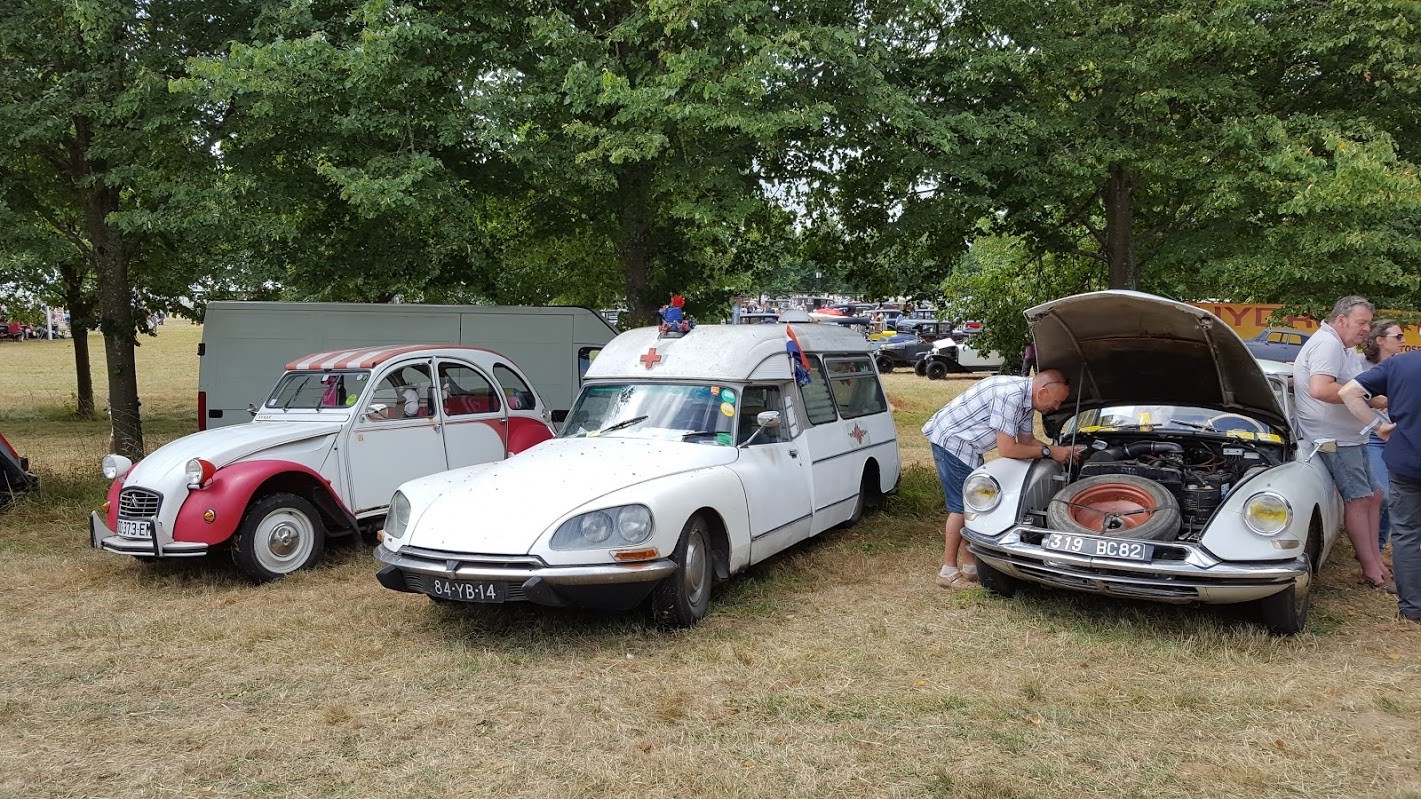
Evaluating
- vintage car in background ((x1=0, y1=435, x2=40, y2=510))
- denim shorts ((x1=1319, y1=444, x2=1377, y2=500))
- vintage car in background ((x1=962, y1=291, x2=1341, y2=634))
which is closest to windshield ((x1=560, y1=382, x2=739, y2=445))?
vintage car in background ((x1=962, y1=291, x2=1341, y2=634))

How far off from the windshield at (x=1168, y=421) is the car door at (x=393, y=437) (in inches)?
200

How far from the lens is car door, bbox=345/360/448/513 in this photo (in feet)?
26.7

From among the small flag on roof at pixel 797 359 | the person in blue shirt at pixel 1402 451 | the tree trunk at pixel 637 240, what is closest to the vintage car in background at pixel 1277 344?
the tree trunk at pixel 637 240

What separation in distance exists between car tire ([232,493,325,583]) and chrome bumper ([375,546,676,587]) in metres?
2.29

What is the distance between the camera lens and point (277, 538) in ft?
24.7

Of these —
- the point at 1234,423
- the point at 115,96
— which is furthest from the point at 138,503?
the point at 1234,423

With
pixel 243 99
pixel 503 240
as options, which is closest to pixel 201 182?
pixel 243 99

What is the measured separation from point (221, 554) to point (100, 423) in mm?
15124

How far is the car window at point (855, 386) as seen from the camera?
8.95m

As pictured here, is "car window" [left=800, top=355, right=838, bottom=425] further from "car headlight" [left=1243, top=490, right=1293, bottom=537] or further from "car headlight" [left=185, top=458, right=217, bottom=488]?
"car headlight" [left=185, top=458, right=217, bottom=488]

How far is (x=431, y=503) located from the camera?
6.00 meters

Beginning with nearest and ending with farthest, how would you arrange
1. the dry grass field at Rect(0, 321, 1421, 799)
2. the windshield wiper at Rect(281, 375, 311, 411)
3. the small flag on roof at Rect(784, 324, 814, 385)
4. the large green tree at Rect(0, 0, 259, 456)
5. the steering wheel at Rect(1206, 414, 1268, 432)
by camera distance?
the dry grass field at Rect(0, 321, 1421, 799) → the steering wheel at Rect(1206, 414, 1268, 432) → the small flag on roof at Rect(784, 324, 814, 385) → the windshield wiper at Rect(281, 375, 311, 411) → the large green tree at Rect(0, 0, 259, 456)

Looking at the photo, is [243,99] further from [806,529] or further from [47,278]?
[47,278]

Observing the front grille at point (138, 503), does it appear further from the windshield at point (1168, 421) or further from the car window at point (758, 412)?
the windshield at point (1168, 421)
